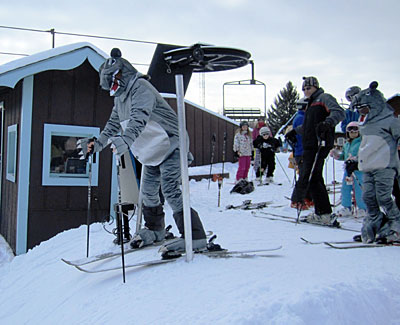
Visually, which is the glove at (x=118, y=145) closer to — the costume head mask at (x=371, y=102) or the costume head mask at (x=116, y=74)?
the costume head mask at (x=116, y=74)

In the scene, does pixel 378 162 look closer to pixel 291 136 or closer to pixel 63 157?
pixel 291 136

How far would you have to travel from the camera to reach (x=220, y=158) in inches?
645

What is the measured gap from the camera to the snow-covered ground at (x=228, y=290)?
2.29 metres

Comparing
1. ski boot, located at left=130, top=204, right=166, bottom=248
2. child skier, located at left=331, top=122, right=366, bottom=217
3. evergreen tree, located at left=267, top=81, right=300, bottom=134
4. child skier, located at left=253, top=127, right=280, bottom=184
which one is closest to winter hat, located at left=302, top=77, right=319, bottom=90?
child skier, located at left=331, top=122, right=366, bottom=217

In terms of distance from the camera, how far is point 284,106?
53688 mm

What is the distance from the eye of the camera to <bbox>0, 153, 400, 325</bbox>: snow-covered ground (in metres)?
2.29

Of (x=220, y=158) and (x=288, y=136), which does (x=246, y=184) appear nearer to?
(x=288, y=136)

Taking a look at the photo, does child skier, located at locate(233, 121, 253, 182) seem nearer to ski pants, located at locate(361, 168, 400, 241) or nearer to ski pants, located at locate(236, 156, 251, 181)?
ski pants, located at locate(236, 156, 251, 181)

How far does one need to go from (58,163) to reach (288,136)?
11.9 feet

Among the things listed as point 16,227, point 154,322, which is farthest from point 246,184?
point 154,322

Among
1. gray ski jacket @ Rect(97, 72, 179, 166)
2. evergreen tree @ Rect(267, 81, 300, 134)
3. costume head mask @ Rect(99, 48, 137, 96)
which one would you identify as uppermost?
evergreen tree @ Rect(267, 81, 300, 134)

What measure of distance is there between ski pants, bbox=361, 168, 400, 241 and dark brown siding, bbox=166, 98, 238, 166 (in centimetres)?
1133

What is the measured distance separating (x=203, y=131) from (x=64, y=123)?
32.5 feet

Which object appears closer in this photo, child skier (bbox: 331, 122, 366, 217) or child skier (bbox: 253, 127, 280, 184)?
child skier (bbox: 331, 122, 366, 217)
